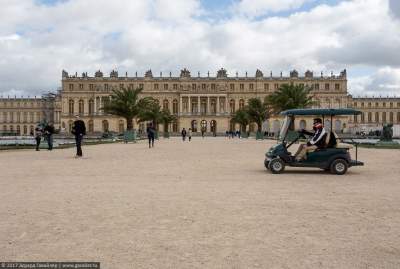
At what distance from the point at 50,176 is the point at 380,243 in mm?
8636

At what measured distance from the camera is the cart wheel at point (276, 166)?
13078mm

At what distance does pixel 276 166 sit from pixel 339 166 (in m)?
1.62

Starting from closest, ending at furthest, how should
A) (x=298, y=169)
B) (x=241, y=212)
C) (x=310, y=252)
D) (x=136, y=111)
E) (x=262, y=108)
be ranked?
1. (x=310, y=252)
2. (x=241, y=212)
3. (x=298, y=169)
4. (x=136, y=111)
5. (x=262, y=108)

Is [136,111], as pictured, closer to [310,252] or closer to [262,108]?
[262,108]

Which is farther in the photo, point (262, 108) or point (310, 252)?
point (262, 108)

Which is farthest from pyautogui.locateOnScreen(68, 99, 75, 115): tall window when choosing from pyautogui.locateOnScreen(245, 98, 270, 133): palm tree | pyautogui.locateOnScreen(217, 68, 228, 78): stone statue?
pyautogui.locateOnScreen(245, 98, 270, 133): palm tree

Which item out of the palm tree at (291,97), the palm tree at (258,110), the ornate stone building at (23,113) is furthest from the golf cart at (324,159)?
the ornate stone building at (23,113)

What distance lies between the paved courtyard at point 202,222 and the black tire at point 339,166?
1625mm

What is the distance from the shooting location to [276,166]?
13.1 metres

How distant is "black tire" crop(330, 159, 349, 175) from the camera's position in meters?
12.9

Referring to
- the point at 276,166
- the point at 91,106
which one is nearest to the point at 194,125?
the point at 91,106

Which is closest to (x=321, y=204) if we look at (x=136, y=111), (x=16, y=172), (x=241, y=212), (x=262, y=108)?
(x=241, y=212)

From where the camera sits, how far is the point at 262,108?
66000 mm

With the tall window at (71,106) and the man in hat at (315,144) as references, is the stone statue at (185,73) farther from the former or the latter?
the man in hat at (315,144)
